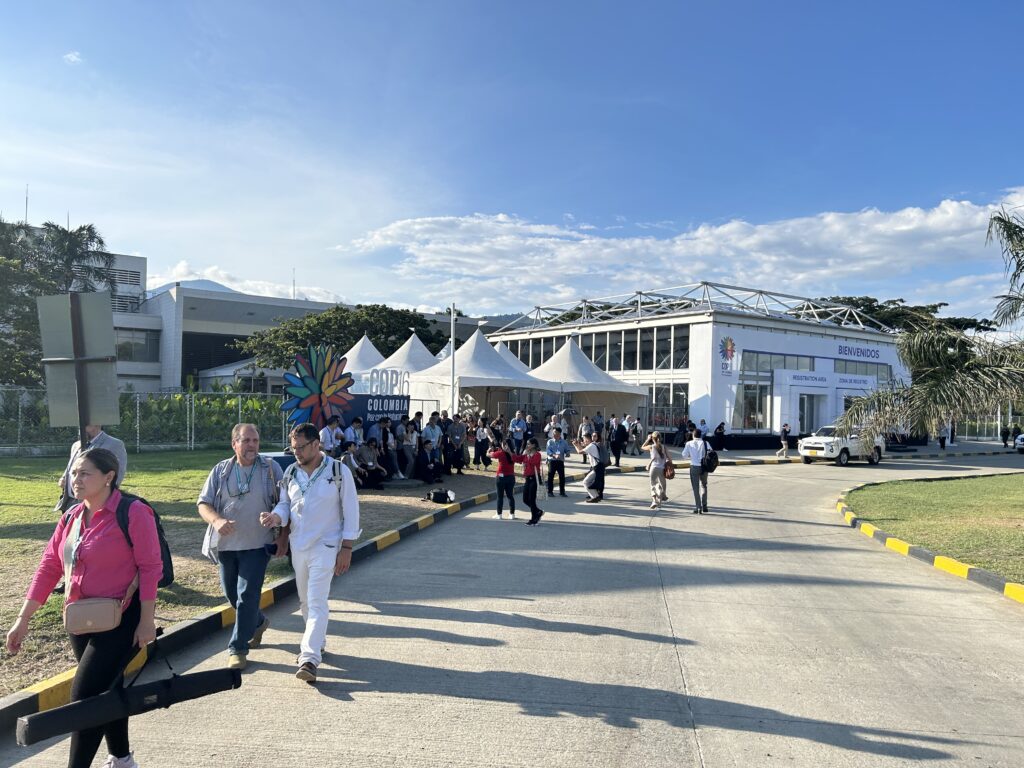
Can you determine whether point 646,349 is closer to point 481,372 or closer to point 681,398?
point 681,398

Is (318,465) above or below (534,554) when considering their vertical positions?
above

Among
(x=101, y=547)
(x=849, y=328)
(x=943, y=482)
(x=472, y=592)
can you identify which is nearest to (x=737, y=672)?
(x=472, y=592)

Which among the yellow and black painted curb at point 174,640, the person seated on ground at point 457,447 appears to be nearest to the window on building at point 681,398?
the person seated on ground at point 457,447

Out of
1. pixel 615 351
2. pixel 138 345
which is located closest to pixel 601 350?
pixel 615 351

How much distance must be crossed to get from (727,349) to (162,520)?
28.6 m

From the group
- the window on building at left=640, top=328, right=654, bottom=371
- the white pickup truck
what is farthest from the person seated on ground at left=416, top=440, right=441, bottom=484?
the window on building at left=640, top=328, right=654, bottom=371

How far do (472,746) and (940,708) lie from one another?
121 inches

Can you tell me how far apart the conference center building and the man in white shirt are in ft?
93.6

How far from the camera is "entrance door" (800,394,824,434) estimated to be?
37406 mm

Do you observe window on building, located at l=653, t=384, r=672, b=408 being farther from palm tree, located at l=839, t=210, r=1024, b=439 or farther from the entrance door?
palm tree, located at l=839, t=210, r=1024, b=439

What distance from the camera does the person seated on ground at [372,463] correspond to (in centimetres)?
1516

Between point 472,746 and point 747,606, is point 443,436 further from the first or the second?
point 472,746

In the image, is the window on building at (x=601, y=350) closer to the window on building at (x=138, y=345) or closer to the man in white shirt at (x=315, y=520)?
the man in white shirt at (x=315, y=520)

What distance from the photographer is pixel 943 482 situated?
70.3 feet
